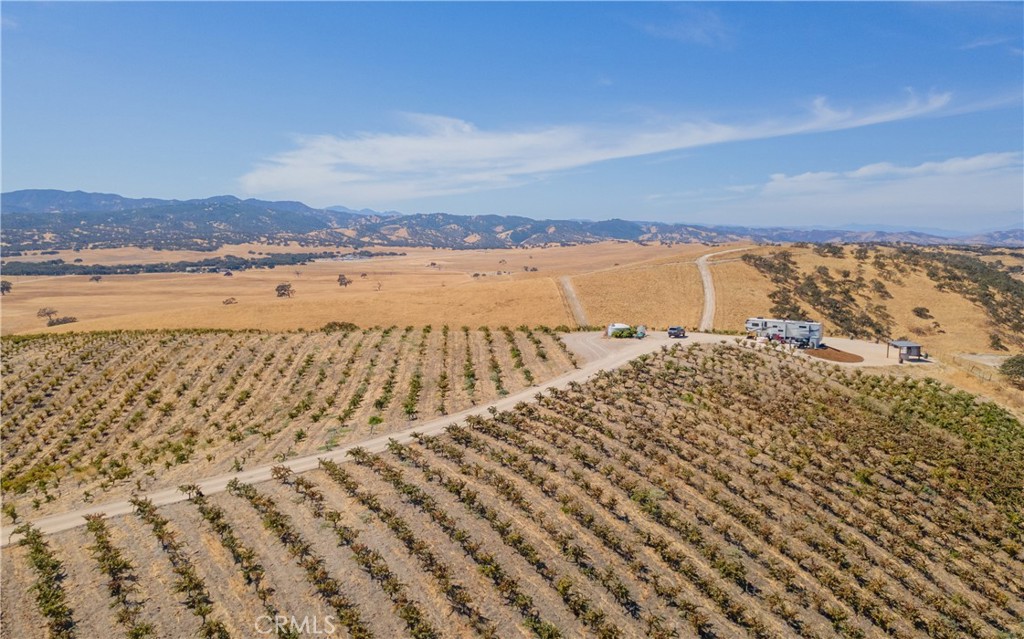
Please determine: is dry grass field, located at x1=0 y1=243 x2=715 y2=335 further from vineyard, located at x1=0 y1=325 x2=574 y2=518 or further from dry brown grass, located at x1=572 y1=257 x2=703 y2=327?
vineyard, located at x1=0 y1=325 x2=574 y2=518

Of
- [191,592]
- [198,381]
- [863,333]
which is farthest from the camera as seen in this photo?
[863,333]

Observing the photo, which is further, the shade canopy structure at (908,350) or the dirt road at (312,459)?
the shade canopy structure at (908,350)

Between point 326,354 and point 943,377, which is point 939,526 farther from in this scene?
point 326,354

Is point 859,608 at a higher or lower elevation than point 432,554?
lower

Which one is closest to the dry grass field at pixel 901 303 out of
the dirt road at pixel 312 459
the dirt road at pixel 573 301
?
the dirt road at pixel 573 301

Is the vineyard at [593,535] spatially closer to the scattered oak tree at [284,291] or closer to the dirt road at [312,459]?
the dirt road at [312,459]

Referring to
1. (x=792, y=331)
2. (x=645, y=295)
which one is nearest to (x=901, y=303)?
(x=645, y=295)

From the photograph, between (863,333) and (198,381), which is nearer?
(198,381)

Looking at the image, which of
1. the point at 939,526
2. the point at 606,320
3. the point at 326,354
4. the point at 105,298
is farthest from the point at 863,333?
the point at 105,298
